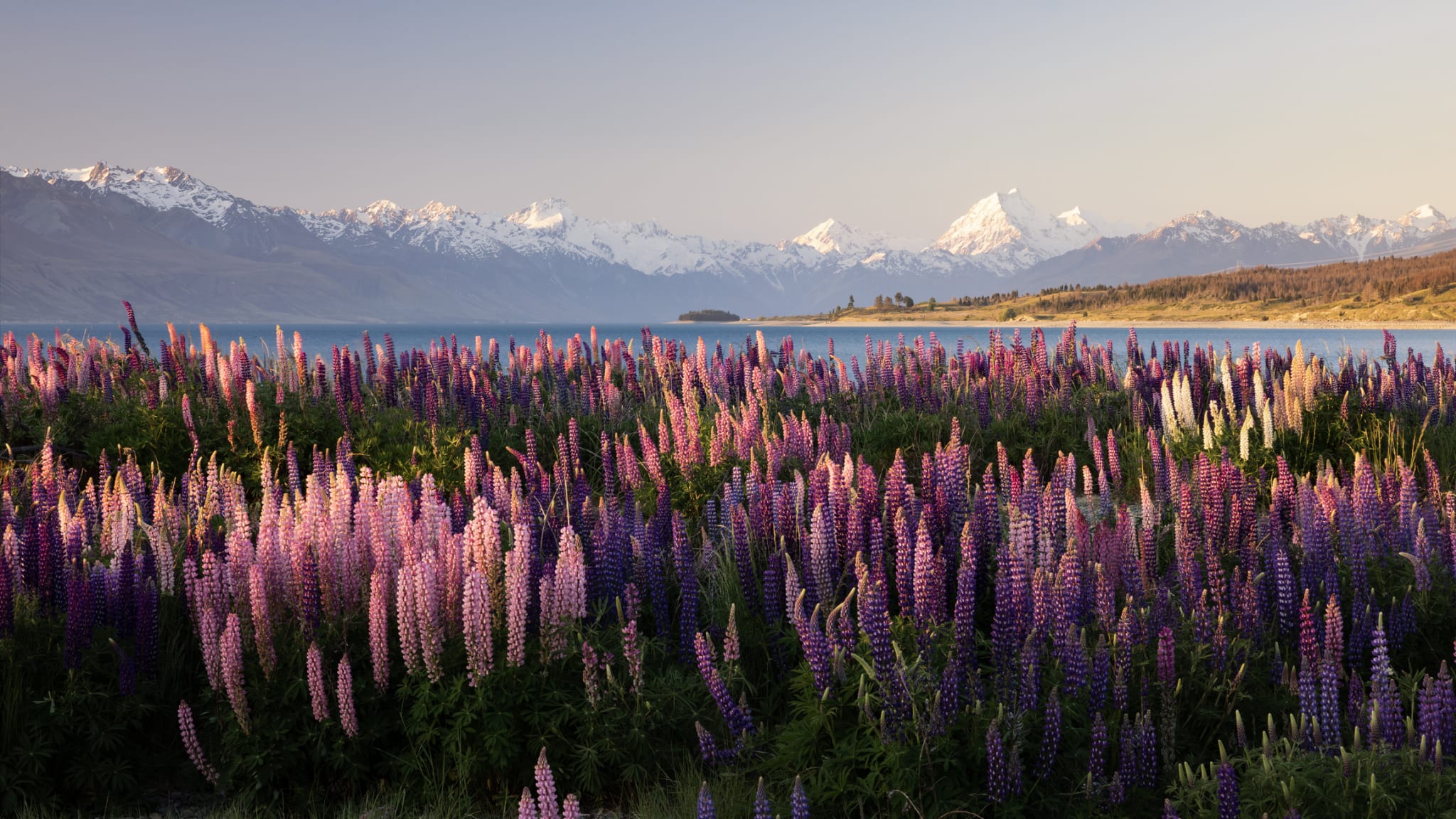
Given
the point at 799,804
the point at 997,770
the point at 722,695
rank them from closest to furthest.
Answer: the point at 799,804, the point at 997,770, the point at 722,695

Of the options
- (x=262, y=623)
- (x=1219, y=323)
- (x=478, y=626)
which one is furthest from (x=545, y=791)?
(x=1219, y=323)

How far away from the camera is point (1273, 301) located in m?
169

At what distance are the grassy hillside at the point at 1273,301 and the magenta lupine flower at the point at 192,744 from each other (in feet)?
506

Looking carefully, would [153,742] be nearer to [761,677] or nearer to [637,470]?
[761,677]

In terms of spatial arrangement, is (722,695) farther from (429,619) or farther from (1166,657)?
(1166,657)

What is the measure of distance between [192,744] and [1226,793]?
455 cm

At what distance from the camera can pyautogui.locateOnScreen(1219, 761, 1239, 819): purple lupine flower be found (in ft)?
11.8

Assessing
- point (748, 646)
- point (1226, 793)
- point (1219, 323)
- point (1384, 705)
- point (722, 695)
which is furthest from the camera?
point (1219, 323)

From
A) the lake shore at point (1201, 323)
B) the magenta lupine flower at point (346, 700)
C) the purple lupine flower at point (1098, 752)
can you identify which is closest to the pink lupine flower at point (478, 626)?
the magenta lupine flower at point (346, 700)

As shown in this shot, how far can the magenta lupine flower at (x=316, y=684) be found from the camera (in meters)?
4.55

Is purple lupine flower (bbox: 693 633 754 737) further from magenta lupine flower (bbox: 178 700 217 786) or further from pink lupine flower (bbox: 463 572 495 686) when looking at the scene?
magenta lupine flower (bbox: 178 700 217 786)

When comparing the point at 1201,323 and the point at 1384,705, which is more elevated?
the point at 1201,323

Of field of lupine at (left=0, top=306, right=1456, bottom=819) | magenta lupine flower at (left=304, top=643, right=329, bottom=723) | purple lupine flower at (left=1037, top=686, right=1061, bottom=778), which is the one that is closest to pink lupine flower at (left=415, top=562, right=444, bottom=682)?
field of lupine at (left=0, top=306, right=1456, bottom=819)

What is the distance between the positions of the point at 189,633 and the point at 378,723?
1756 mm
